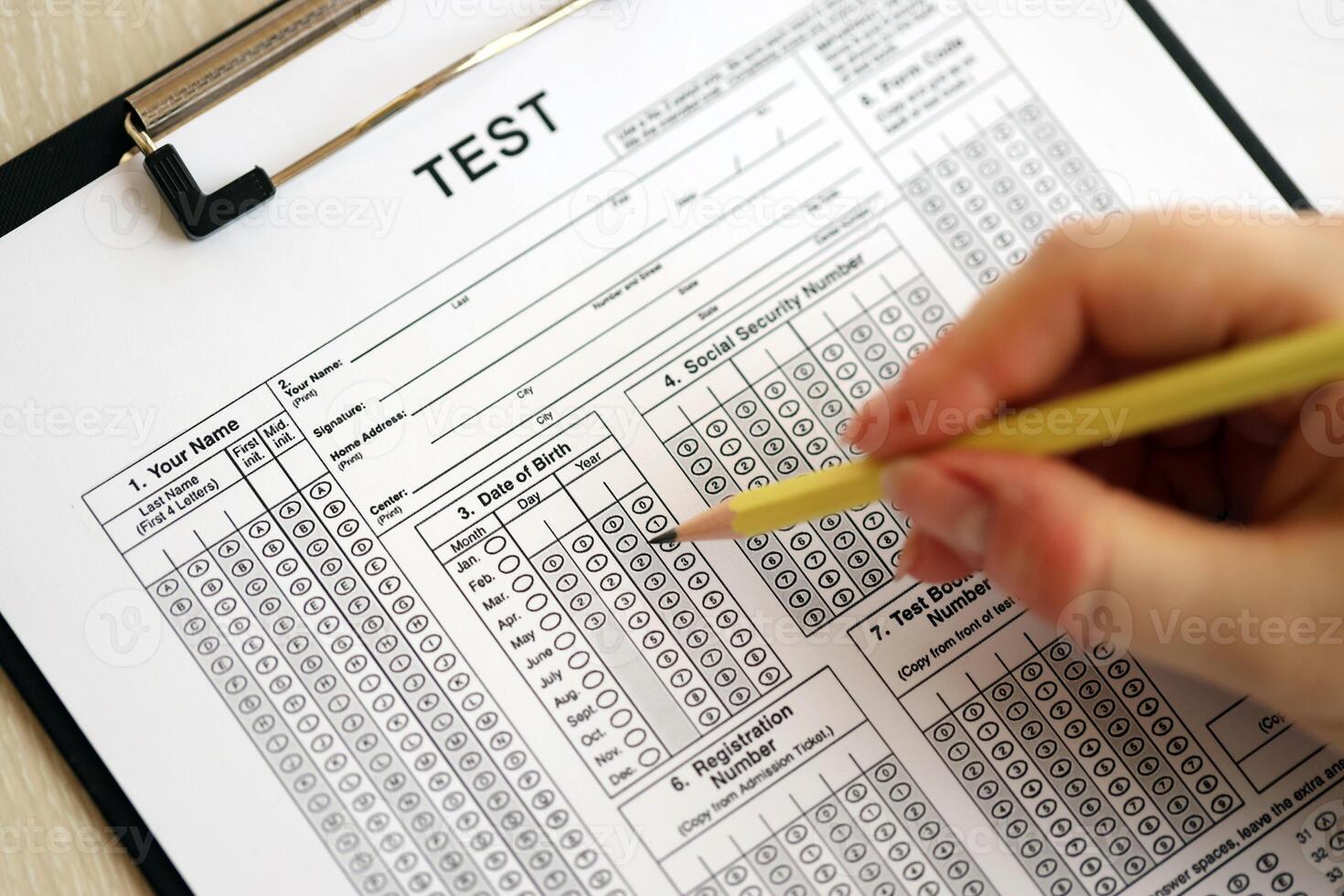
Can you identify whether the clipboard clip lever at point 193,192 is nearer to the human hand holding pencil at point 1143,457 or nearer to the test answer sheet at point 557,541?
the test answer sheet at point 557,541

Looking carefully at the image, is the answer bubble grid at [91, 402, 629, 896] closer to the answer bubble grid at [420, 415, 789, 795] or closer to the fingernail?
the answer bubble grid at [420, 415, 789, 795]

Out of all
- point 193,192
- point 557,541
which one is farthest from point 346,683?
point 193,192

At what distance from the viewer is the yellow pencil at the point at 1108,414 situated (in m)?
0.41

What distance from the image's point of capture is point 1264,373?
0.41 m

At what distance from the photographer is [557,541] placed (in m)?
0.54

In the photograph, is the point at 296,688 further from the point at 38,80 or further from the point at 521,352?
the point at 38,80

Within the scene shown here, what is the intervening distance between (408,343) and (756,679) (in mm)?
257

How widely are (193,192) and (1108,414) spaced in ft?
1.53

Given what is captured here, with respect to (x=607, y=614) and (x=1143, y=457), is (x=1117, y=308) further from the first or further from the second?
(x=607, y=614)

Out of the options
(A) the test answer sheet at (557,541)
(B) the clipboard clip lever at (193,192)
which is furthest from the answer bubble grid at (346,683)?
(B) the clipboard clip lever at (193,192)

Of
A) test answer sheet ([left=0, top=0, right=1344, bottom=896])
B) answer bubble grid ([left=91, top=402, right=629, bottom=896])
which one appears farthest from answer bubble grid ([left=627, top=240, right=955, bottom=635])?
answer bubble grid ([left=91, top=402, right=629, bottom=896])

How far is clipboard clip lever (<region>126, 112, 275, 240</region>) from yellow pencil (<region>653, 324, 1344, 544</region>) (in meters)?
0.30

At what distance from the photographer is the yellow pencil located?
41 cm

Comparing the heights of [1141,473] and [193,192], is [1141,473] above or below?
below
